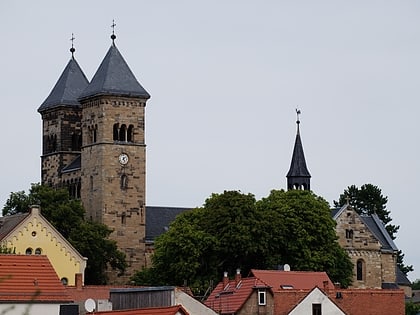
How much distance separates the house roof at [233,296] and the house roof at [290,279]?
0.73m

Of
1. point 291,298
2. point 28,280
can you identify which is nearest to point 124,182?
point 291,298

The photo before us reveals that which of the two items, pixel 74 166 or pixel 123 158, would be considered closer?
pixel 123 158

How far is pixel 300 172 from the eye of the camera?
11781cm

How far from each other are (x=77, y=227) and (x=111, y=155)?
1296 centimetres

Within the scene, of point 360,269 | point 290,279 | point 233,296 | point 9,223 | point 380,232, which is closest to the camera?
point 233,296

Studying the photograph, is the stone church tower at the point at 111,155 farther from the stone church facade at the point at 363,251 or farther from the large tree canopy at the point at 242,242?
the stone church facade at the point at 363,251

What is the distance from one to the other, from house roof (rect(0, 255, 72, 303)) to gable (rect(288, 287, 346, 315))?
19.2 metres

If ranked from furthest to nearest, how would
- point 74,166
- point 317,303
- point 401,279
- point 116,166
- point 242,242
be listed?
point 401,279 → point 74,166 → point 116,166 → point 242,242 → point 317,303

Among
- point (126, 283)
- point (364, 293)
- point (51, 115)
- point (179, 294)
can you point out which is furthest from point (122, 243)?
point (179, 294)

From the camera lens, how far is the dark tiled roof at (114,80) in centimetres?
10900

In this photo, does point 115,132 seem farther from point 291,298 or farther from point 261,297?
point 291,298

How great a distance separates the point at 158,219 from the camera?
113 meters

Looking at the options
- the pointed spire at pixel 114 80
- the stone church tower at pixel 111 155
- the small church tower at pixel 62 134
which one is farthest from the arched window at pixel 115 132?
the small church tower at pixel 62 134

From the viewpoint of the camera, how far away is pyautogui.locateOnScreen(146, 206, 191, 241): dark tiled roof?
109m
